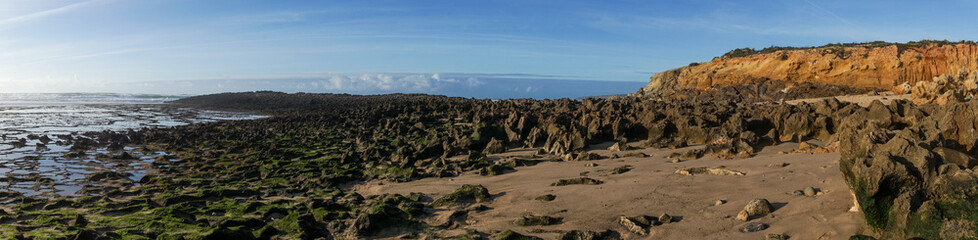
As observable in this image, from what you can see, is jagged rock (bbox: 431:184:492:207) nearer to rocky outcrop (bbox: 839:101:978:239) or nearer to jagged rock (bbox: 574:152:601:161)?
jagged rock (bbox: 574:152:601:161)

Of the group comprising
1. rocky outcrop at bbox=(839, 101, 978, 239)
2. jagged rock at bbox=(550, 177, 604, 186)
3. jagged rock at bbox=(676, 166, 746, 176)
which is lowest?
jagged rock at bbox=(550, 177, 604, 186)

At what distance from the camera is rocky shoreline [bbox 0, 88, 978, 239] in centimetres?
489

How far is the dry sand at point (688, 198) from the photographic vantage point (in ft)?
18.5

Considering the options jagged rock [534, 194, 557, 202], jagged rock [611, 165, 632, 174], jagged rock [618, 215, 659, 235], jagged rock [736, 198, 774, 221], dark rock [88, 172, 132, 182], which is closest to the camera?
jagged rock [736, 198, 774, 221]

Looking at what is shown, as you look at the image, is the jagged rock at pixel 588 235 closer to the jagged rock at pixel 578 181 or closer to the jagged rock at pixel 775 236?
the jagged rock at pixel 775 236

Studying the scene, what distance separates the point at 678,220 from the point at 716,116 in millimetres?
8255

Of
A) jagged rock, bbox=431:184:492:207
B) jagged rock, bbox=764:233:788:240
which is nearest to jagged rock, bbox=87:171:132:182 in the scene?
jagged rock, bbox=431:184:492:207

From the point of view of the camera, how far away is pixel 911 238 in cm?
434

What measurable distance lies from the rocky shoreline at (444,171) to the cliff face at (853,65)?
19914 millimetres

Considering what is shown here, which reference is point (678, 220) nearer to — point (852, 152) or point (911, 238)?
point (852, 152)

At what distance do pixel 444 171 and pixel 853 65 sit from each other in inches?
1158

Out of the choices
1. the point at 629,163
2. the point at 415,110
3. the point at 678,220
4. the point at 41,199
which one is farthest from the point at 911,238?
the point at 415,110

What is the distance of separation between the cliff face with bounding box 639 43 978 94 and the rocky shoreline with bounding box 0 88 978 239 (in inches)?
784

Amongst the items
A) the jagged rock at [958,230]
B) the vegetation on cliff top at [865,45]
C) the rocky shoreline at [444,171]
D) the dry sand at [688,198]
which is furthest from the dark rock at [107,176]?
the vegetation on cliff top at [865,45]
